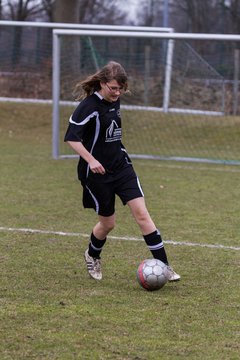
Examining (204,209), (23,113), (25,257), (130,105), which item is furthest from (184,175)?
(23,113)

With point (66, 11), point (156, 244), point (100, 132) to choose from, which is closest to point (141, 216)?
point (156, 244)

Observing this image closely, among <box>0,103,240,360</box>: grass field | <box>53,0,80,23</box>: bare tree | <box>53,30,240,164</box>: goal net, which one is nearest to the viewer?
<box>0,103,240,360</box>: grass field

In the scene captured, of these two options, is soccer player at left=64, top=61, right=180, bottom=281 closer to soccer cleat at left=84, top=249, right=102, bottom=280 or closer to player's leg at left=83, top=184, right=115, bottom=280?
player's leg at left=83, top=184, right=115, bottom=280

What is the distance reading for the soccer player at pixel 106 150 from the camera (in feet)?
18.7

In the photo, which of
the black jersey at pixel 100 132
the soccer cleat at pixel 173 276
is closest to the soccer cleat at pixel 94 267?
the soccer cleat at pixel 173 276

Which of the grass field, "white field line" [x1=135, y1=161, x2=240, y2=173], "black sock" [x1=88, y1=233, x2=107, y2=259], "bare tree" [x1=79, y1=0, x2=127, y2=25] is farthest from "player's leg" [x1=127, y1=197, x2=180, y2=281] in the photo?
"bare tree" [x1=79, y1=0, x2=127, y2=25]

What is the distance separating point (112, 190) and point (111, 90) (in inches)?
28.5

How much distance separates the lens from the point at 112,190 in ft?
19.2

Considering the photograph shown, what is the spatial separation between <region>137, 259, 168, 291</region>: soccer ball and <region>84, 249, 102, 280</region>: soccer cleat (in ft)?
1.44

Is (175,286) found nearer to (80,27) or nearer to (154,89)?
(80,27)

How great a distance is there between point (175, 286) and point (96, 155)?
3.62 ft

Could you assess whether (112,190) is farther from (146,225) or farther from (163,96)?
(163,96)

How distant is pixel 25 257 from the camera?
6594 mm

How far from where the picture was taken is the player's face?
567cm
